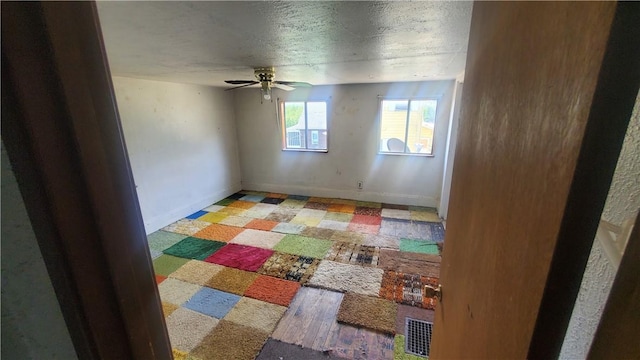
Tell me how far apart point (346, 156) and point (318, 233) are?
1.65 m

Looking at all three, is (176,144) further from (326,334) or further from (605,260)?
(605,260)

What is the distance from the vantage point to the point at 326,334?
1943mm

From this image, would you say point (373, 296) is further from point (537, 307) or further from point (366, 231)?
point (537, 307)

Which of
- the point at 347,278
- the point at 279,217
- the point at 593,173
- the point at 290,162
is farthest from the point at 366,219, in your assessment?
the point at 593,173

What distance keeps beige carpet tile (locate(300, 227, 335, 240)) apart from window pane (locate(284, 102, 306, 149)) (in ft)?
5.94

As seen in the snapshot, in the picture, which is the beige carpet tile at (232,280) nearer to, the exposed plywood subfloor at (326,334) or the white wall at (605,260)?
the exposed plywood subfloor at (326,334)

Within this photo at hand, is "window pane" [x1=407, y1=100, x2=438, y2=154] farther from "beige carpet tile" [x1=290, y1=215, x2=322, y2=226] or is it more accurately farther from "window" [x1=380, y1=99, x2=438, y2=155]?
"beige carpet tile" [x1=290, y1=215, x2=322, y2=226]

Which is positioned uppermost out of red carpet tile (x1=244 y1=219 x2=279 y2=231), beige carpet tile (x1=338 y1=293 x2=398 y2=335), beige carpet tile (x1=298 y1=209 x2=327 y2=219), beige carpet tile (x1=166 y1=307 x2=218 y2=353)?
beige carpet tile (x1=298 y1=209 x2=327 y2=219)

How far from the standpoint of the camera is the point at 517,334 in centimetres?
47

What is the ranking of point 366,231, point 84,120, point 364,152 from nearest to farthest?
point 84,120 < point 366,231 < point 364,152

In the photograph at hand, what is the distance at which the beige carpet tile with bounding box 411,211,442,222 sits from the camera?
3934 mm

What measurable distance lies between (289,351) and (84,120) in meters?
1.95

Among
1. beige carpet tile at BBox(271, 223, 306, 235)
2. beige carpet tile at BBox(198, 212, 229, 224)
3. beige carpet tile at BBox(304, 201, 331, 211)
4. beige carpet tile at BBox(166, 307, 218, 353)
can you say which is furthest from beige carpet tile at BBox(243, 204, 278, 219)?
beige carpet tile at BBox(166, 307, 218, 353)

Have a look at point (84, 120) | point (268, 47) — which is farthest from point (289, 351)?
point (268, 47)
